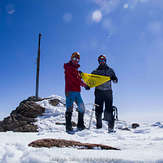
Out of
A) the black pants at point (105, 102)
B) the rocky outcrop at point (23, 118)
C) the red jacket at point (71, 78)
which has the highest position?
the red jacket at point (71, 78)

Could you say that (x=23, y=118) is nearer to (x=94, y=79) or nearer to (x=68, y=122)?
(x=68, y=122)

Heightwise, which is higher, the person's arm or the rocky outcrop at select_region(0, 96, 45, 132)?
the person's arm

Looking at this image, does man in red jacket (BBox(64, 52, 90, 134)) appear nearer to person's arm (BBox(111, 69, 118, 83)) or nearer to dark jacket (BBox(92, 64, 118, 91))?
dark jacket (BBox(92, 64, 118, 91))

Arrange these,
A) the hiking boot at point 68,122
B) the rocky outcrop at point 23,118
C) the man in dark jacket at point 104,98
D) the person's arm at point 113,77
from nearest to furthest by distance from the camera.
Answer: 1. the hiking boot at point 68,122
2. the man in dark jacket at point 104,98
3. the person's arm at point 113,77
4. the rocky outcrop at point 23,118

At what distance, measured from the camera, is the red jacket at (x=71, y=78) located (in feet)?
15.6

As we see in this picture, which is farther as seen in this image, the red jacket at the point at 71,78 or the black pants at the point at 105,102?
the black pants at the point at 105,102

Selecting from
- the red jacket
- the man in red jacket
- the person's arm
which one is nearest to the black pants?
the person's arm

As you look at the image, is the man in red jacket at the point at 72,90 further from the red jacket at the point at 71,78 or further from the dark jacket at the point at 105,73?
the dark jacket at the point at 105,73

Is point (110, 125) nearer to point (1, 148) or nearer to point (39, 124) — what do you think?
point (39, 124)

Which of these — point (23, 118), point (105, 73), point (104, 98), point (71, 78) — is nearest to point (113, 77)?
point (105, 73)

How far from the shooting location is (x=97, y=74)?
566 cm

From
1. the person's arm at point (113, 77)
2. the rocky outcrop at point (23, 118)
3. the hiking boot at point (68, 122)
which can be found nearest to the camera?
the hiking boot at point (68, 122)

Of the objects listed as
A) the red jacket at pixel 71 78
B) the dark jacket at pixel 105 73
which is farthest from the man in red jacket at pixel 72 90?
the dark jacket at pixel 105 73

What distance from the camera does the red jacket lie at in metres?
4.76
